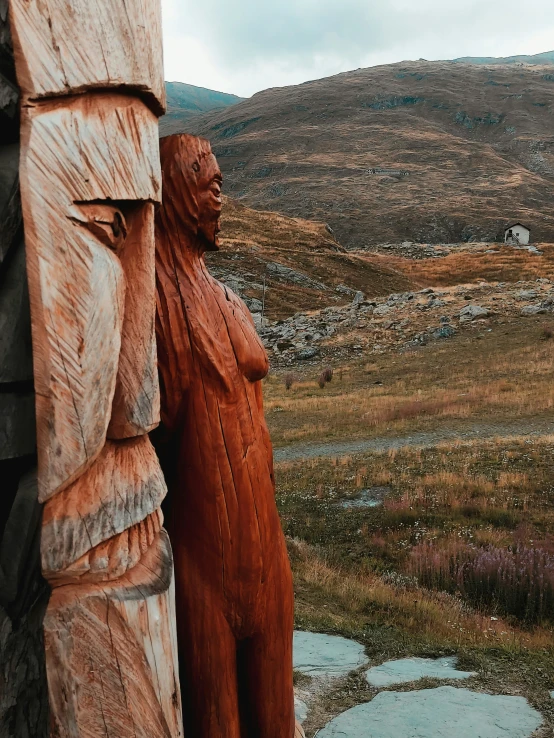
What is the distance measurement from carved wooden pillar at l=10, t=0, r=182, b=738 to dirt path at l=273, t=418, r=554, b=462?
9.39 meters

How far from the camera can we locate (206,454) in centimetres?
165

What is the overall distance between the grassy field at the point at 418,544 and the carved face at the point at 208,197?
8.47 feet

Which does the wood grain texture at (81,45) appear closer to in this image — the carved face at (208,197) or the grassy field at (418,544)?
the carved face at (208,197)

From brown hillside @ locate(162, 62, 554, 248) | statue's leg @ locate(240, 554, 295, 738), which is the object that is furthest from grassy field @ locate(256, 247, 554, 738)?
brown hillside @ locate(162, 62, 554, 248)

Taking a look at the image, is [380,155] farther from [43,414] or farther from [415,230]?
[43,414]

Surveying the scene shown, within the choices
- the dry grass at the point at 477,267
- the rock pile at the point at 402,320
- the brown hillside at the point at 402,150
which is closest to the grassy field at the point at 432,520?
the rock pile at the point at 402,320

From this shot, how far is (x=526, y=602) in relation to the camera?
514 cm

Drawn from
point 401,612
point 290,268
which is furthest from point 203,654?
point 290,268

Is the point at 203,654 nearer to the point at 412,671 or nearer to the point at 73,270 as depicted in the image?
the point at 73,270

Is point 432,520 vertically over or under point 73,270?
under

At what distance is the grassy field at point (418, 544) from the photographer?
161 inches

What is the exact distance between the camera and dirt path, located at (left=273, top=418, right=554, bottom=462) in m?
10.8

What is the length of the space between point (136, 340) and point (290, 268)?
3906cm

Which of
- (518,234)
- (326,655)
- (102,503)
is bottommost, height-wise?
(326,655)
